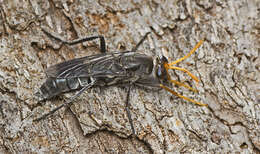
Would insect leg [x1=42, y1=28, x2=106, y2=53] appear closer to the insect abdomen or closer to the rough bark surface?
the rough bark surface

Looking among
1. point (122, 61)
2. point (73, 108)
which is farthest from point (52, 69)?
point (122, 61)

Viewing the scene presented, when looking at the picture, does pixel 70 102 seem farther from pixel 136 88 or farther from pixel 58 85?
pixel 136 88

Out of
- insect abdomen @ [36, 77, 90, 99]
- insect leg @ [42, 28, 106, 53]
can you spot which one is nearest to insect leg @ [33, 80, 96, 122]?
insect abdomen @ [36, 77, 90, 99]

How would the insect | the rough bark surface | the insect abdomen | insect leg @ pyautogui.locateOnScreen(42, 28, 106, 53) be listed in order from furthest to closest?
insect leg @ pyautogui.locateOnScreen(42, 28, 106, 53) → the insect → the insect abdomen → the rough bark surface

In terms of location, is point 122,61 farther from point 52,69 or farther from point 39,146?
point 39,146

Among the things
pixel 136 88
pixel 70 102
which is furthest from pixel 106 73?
pixel 70 102

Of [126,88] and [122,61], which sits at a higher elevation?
[122,61]
